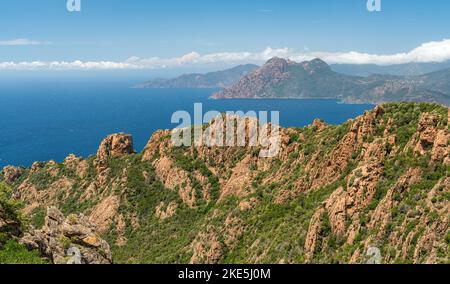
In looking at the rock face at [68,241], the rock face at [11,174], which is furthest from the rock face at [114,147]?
the rock face at [68,241]

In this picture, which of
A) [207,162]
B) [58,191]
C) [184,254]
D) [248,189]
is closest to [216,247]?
[184,254]

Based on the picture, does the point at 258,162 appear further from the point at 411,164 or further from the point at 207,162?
the point at 411,164

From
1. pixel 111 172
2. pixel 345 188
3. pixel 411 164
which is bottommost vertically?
pixel 111 172

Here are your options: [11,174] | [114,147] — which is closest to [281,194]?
[114,147]

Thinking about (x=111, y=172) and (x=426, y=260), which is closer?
(x=426, y=260)

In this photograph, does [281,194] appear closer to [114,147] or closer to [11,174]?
[114,147]
